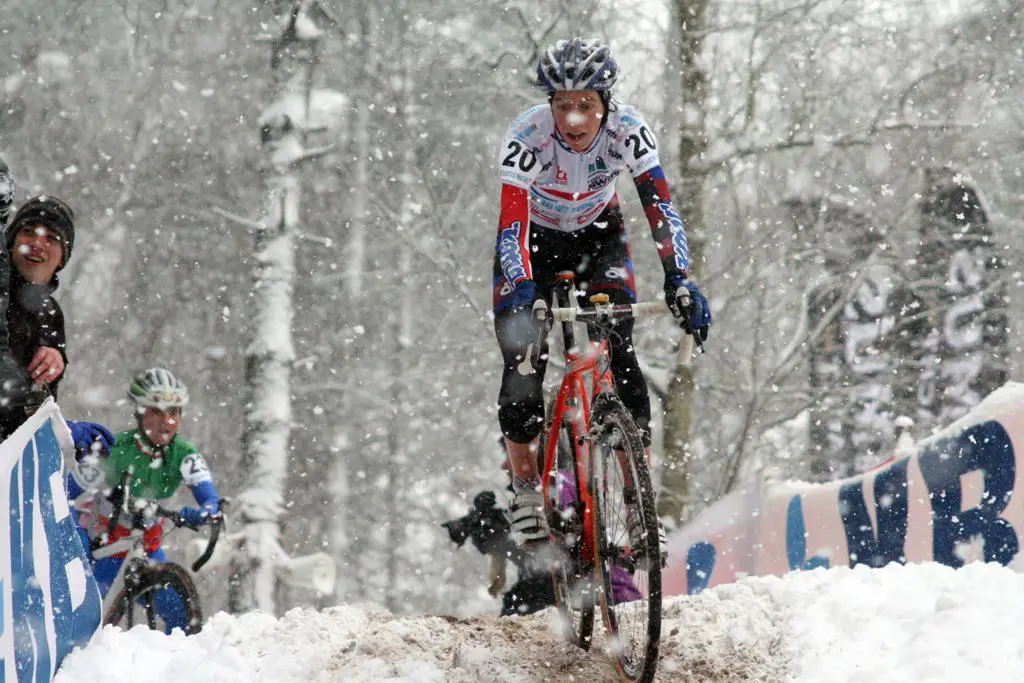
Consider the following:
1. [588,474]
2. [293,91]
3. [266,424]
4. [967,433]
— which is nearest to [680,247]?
[588,474]

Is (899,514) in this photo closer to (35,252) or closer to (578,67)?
(578,67)

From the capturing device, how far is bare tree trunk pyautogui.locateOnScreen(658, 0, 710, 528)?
10984 millimetres

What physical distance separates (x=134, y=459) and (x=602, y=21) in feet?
25.0

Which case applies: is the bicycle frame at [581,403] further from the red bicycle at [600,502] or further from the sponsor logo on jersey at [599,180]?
the sponsor logo on jersey at [599,180]

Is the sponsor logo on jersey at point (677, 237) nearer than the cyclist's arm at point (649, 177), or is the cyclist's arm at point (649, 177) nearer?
the sponsor logo on jersey at point (677, 237)

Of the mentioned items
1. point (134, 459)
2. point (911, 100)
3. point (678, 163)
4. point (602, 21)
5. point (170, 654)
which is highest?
point (602, 21)

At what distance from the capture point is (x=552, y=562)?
500 centimetres

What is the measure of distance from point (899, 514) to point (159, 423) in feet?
16.6

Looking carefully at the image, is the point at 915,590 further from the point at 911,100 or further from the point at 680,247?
the point at 911,100

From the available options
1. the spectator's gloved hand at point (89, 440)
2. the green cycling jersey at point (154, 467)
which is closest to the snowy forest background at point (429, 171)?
the green cycling jersey at point (154, 467)

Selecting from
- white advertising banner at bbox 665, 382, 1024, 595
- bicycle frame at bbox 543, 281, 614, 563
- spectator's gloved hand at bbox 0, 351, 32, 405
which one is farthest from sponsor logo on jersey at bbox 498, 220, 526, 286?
white advertising banner at bbox 665, 382, 1024, 595

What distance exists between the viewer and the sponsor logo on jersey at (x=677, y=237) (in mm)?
4270

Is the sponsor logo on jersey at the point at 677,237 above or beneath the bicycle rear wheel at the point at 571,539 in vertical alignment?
above

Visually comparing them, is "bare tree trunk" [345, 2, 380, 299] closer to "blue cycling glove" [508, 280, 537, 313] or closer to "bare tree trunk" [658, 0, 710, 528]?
"bare tree trunk" [658, 0, 710, 528]
